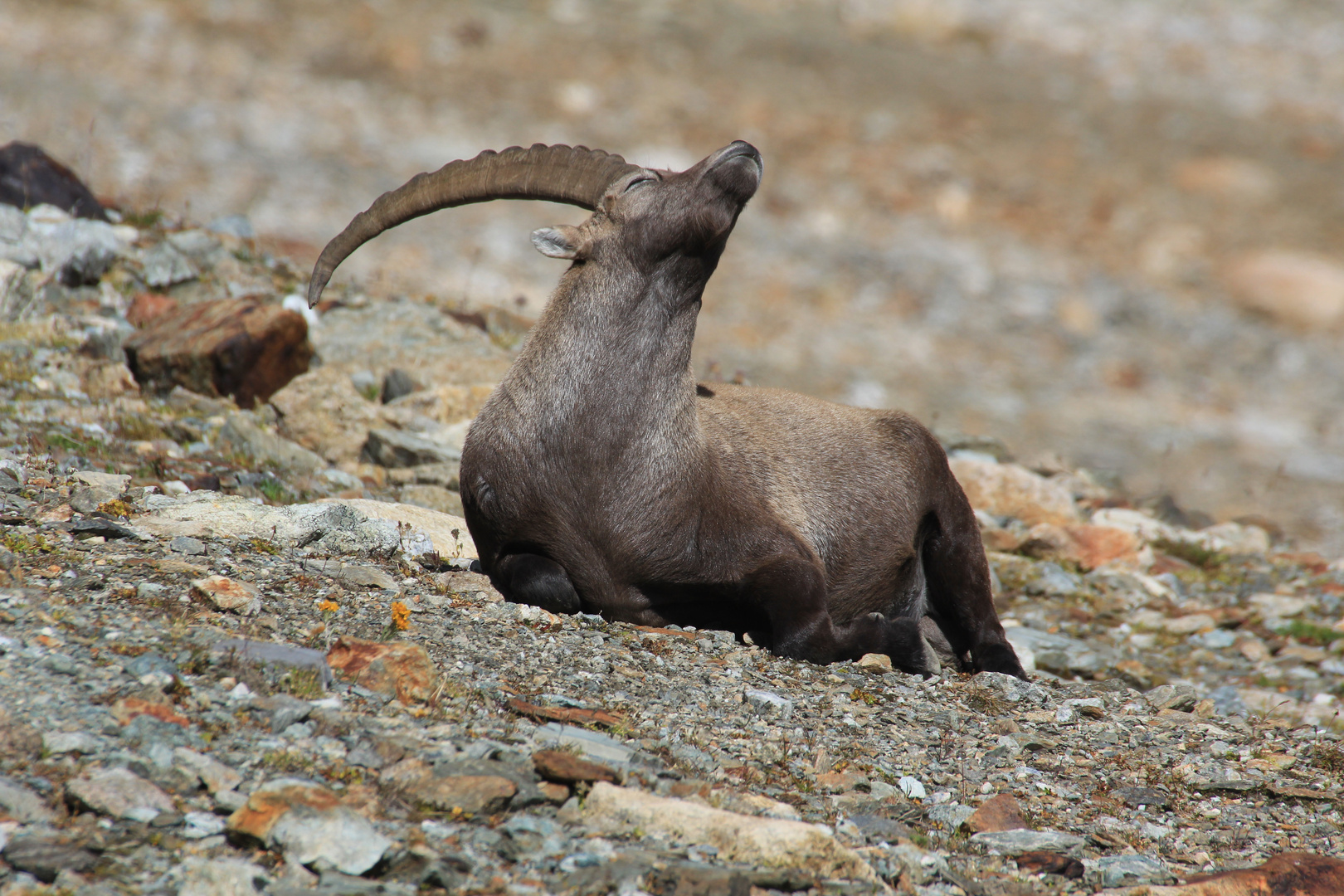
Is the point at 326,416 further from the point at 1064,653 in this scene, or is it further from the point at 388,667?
the point at 1064,653

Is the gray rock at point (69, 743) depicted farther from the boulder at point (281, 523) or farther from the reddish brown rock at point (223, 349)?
the reddish brown rock at point (223, 349)

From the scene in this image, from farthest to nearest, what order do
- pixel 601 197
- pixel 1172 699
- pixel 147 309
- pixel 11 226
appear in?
1. pixel 11 226
2. pixel 147 309
3. pixel 601 197
4. pixel 1172 699

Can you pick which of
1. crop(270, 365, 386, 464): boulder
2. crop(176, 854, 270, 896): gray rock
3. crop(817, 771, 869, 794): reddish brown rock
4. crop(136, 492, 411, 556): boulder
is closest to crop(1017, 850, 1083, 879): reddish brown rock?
crop(817, 771, 869, 794): reddish brown rock

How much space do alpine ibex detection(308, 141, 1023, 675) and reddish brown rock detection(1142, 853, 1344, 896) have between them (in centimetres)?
221

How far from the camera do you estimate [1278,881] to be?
3.38 m

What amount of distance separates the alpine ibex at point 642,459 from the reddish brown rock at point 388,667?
1277 mm

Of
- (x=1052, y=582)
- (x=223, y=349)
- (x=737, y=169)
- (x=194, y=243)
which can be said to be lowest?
(x=1052, y=582)

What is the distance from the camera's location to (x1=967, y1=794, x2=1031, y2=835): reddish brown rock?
376cm

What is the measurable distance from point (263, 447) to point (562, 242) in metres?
2.79

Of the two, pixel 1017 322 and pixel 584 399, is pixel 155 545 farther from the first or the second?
pixel 1017 322

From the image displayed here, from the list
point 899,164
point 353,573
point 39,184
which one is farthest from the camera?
point 899,164

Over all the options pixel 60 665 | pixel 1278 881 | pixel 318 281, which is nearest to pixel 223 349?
pixel 318 281

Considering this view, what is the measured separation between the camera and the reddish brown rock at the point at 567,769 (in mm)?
3354

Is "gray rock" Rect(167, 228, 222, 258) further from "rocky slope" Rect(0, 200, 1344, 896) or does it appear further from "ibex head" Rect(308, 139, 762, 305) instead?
"ibex head" Rect(308, 139, 762, 305)
